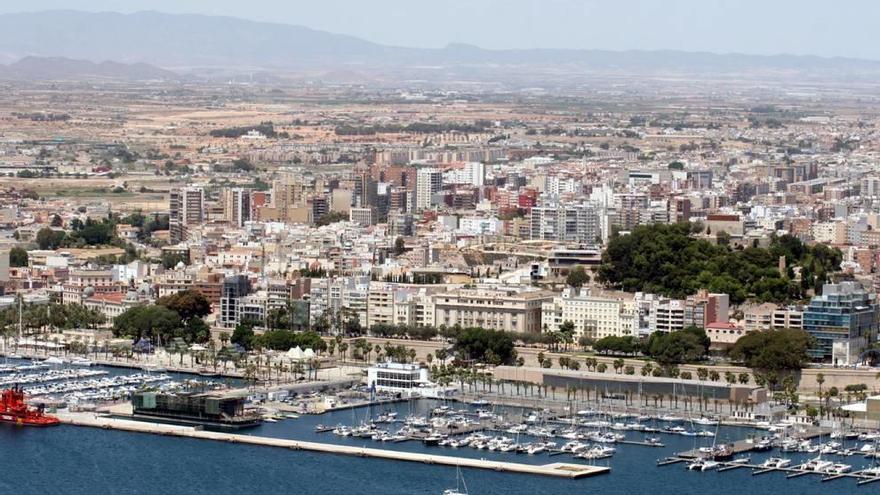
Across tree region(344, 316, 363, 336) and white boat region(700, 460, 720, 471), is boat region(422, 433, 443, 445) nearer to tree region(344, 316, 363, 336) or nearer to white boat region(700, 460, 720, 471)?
white boat region(700, 460, 720, 471)

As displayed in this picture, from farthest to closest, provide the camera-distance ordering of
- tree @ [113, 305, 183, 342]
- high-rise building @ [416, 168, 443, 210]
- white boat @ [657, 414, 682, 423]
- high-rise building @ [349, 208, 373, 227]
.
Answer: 1. high-rise building @ [416, 168, 443, 210]
2. high-rise building @ [349, 208, 373, 227]
3. tree @ [113, 305, 183, 342]
4. white boat @ [657, 414, 682, 423]

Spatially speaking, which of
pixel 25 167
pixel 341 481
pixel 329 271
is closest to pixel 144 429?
pixel 341 481

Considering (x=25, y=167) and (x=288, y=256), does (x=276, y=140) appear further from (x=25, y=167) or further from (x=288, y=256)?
(x=288, y=256)

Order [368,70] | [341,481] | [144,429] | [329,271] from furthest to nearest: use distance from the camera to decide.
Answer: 1. [368,70]
2. [329,271]
3. [144,429]
4. [341,481]

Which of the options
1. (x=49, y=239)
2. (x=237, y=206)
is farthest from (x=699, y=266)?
(x=237, y=206)

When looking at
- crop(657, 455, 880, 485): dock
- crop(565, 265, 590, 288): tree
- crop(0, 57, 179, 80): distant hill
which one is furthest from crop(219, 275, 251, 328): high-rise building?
crop(0, 57, 179, 80): distant hill
